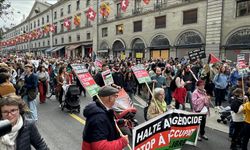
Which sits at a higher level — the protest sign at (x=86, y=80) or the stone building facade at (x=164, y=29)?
the stone building facade at (x=164, y=29)

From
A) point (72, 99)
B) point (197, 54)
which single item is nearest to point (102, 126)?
point (72, 99)

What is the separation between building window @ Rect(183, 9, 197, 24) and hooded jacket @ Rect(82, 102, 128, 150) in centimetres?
2167

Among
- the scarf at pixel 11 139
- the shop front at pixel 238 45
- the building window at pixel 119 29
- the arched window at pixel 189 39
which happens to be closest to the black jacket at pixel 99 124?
the scarf at pixel 11 139

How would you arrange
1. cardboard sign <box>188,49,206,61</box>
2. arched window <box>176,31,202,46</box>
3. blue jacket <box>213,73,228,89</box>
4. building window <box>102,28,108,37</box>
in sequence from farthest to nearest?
building window <box>102,28,108,37</box> → arched window <box>176,31,202,46</box> → cardboard sign <box>188,49,206,61</box> → blue jacket <box>213,73,228,89</box>

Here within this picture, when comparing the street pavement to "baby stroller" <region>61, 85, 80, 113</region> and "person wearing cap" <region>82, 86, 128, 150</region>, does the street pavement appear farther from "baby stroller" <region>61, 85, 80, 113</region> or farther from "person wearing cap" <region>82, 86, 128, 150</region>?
"person wearing cap" <region>82, 86, 128, 150</region>

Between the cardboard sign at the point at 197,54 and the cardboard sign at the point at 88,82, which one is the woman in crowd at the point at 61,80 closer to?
the cardboard sign at the point at 88,82

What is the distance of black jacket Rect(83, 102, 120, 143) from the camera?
2531 mm

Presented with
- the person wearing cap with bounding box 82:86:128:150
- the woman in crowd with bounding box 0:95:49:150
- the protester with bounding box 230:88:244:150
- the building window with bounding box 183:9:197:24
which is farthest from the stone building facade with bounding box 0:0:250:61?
the woman in crowd with bounding box 0:95:49:150

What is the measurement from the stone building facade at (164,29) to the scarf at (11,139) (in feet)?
63.5

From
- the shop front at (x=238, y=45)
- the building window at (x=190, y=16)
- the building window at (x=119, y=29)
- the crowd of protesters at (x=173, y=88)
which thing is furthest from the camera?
the building window at (x=119, y=29)

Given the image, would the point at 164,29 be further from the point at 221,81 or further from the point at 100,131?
the point at 100,131

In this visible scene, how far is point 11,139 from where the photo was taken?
89.9 inches

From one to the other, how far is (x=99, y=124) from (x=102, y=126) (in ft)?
0.14

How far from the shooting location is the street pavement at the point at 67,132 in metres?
5.41
